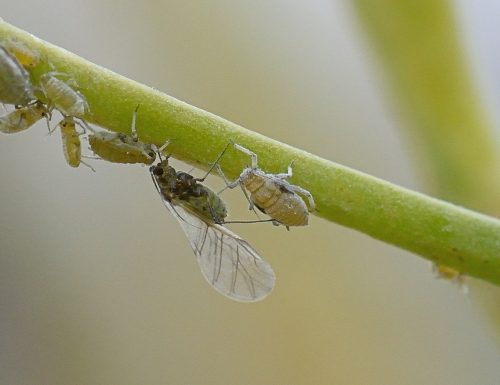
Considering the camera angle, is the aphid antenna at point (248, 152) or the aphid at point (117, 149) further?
the aphid at point (117, 149)

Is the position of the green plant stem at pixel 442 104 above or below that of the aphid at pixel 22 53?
above

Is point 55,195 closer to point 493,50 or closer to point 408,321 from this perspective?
point 408,321

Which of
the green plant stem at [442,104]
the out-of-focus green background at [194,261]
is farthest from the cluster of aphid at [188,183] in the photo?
the out-of-focus green background at [194,261]

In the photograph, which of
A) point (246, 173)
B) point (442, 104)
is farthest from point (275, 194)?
point (442, 104)

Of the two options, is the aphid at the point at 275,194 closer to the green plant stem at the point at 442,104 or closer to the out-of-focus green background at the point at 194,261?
the green plant stem at the point at 442,104

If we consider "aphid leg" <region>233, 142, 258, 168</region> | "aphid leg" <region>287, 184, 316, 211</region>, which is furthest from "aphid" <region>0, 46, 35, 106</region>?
"aphid leg" <region>287, 184, 316, 211</region>

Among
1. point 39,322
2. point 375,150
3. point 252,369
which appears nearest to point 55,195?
point 39,322

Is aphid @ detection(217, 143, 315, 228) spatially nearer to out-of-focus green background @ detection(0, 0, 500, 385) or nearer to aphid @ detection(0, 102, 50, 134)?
aphid @ detection(0, 102, 50, 134)
